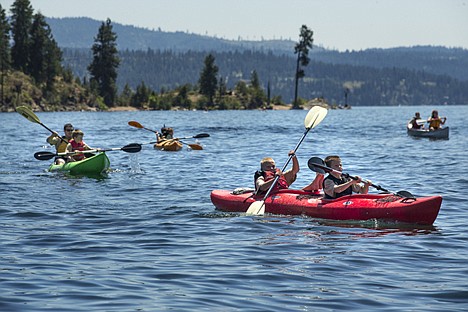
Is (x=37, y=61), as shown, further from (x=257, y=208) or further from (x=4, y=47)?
(x=257, y=208)

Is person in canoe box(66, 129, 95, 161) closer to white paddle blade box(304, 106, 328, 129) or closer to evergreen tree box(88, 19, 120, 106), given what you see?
white paddle blade box(304, 106, 328, 129)

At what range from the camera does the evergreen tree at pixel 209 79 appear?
145875 mm

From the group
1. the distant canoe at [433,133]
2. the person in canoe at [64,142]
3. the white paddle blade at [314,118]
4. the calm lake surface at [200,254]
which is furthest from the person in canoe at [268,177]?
the distant canoe at [433,133]

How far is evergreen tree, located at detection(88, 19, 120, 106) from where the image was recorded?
135750 millimetres

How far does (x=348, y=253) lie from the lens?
1099 centimetres

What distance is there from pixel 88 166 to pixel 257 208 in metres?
8.20

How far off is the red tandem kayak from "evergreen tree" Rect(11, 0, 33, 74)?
114405mm

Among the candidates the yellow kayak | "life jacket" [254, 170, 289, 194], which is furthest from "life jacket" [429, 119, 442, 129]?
"life jacket" [254, 170, 289, 194]

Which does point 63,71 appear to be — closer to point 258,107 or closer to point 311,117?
point 258,107

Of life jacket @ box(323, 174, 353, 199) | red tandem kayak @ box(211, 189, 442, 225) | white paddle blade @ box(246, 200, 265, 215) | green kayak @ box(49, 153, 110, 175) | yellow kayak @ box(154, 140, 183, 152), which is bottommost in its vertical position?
yellow kayak @ box(154, 140, 183, 152)

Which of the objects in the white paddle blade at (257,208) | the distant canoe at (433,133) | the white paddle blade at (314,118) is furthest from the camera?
the distant canoe at (433,133)

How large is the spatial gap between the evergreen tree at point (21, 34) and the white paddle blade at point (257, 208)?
115 meters

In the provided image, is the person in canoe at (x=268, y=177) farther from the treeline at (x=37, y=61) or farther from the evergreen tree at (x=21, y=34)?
the evergreen tree at (x=21, y=34)

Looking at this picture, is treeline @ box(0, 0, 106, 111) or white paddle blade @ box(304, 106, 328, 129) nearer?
white paddle blade @ box(304, 106, 328, 129)
